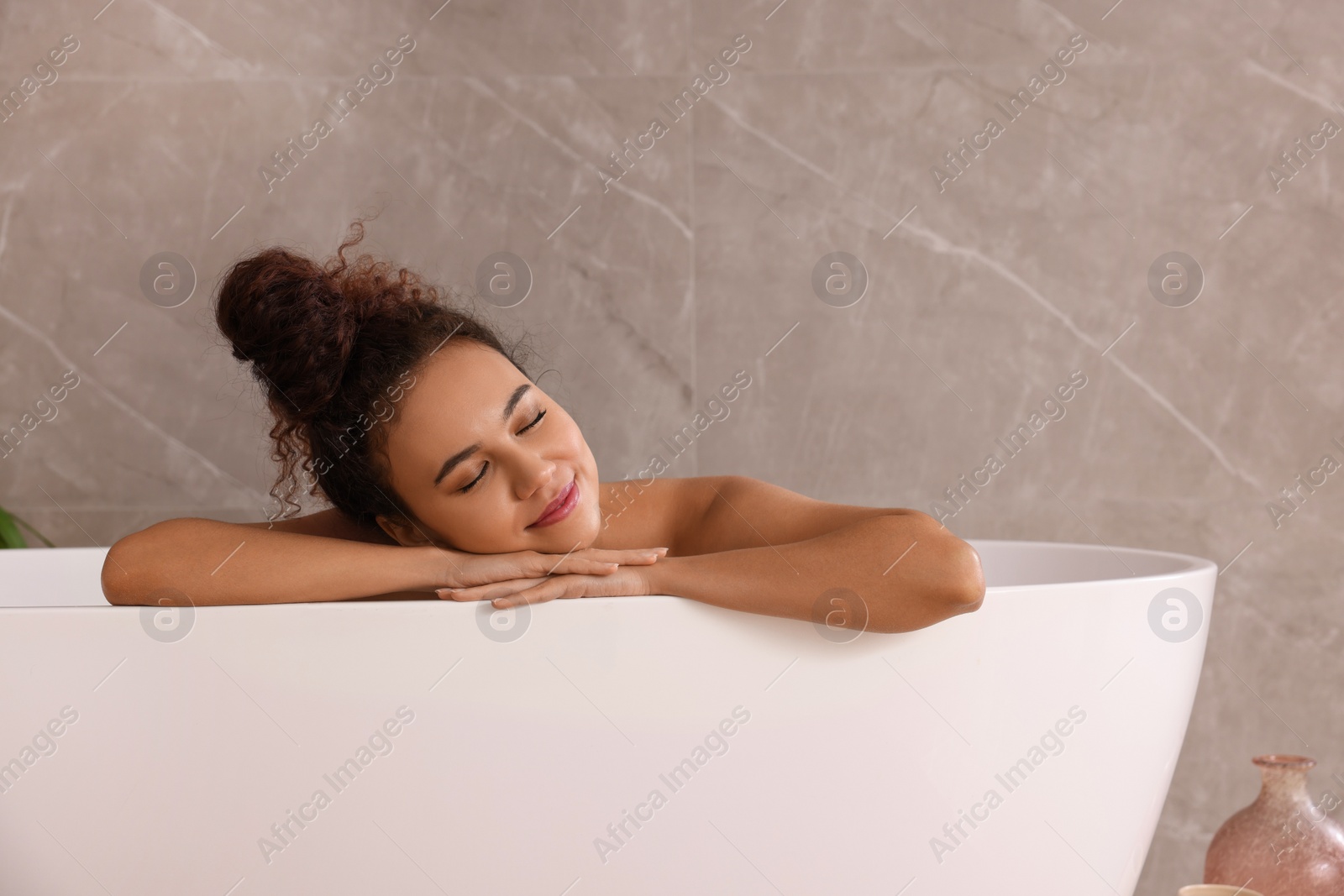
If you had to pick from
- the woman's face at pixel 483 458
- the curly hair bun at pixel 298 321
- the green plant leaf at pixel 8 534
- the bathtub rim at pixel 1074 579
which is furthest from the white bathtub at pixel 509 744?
the green plant leaf at pixel 8 534

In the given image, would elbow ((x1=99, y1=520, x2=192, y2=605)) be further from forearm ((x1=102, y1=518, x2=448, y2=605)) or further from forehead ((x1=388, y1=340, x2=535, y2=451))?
forehead ((x1=388, y1=340, x2=535, y2=451))

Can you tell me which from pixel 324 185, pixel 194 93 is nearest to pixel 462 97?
pixel 324 185

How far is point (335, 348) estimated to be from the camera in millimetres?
1039

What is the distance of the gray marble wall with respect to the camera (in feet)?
5.70

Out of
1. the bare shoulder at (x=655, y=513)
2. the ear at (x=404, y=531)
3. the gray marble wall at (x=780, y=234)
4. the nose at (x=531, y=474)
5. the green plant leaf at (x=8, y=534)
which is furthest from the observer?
the gray marble wall at (x=780, y=234)

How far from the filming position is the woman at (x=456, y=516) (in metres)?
0.85

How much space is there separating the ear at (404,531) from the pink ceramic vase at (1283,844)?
960 mm

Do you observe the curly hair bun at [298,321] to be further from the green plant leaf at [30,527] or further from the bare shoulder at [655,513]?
the green plant leaf at [30,527]

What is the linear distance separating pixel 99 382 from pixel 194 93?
0.50m

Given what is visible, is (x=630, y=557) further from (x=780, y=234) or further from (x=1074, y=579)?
(x=780, y=234)

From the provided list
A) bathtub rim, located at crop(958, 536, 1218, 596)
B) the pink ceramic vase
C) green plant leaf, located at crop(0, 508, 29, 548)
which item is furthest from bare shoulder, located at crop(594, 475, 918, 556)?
green plant leaf, located at crop(0, 508, 29, 548)

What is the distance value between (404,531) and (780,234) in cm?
90

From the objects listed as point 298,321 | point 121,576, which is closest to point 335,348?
point 298,321

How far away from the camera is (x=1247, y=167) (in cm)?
173
